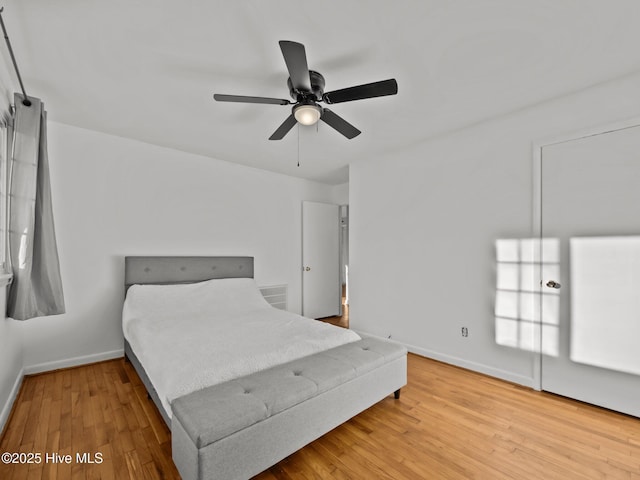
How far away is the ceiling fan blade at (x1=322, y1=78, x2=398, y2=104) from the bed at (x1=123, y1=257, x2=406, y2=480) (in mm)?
1717

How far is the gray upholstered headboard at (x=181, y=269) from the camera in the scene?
11.0 ft

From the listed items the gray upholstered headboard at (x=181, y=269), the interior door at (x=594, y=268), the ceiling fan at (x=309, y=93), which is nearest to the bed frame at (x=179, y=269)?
the gray upholstered headboard at (x=181, y=269)

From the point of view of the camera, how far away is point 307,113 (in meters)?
2.04

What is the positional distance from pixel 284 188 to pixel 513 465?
414cm

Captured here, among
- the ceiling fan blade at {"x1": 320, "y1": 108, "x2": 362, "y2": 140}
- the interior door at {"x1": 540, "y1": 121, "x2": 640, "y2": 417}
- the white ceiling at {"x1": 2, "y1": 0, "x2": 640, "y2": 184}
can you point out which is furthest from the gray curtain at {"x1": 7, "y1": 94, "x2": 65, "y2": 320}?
the interior door at {"x1": 540, "y1": 121, "x2": 640, "y2": 417}

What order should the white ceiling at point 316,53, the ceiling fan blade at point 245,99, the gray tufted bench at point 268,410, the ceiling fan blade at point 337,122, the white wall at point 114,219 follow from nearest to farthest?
the gray tufted bench at point 268,410 < the white ceiling at point 316,53 < the ceiling fan blade at point 245,99 < the ceiling fan blade at point 337,122 < the white wall at point 114,219

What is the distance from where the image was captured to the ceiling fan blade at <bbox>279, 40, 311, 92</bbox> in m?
1.50

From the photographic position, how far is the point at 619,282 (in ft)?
7.34

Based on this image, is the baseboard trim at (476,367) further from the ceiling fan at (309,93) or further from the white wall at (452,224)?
the ceiling fan at (309,93)

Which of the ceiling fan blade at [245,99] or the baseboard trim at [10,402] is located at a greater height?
the ceiling fan blade at [245,99]

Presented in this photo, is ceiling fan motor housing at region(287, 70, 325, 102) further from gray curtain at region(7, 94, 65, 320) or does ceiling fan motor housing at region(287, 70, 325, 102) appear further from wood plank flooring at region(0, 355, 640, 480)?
wood plank flooring at region(0, 355, 640, 480)

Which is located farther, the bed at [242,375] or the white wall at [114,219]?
the white wall at [114,219]

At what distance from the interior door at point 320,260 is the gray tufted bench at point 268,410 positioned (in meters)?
2.89

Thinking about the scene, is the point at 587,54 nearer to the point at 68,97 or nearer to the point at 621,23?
the point at 621,23
